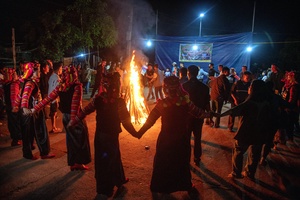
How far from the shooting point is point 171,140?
3475mm

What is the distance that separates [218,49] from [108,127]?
1549cm

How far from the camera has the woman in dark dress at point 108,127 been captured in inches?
142

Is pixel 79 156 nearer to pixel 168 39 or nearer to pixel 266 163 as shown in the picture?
pixel 266 163

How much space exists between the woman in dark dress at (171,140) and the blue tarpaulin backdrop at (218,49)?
47.3 feet

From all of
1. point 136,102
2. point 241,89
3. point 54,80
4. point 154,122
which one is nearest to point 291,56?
point 241,89

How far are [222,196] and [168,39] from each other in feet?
54.4

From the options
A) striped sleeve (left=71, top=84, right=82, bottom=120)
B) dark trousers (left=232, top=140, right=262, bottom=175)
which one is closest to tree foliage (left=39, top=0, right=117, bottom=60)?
striped sleeve (left=71, top=84, right=82, bottom=120)

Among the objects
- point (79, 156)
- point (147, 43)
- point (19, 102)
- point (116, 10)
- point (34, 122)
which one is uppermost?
point (116, 10)

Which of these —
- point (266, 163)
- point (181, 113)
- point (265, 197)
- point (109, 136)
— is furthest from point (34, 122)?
point (266, 163)

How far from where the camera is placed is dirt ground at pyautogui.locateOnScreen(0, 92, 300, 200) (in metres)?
4.06

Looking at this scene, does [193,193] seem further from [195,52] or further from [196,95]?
[195,52]

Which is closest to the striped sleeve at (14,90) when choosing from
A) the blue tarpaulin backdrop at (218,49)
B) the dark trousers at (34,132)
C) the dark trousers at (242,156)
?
the dark trousers at (34,132)

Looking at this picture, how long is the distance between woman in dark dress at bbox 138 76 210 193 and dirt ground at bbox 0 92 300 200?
57 centimetres

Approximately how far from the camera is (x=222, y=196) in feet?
13.4
